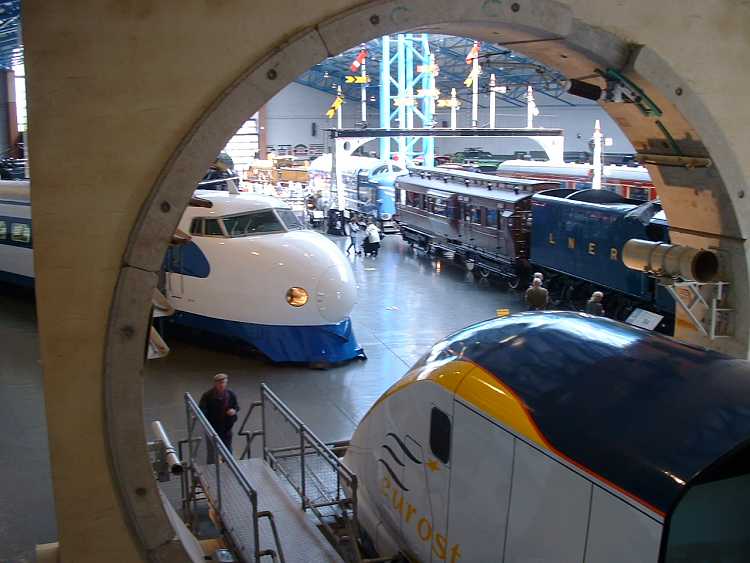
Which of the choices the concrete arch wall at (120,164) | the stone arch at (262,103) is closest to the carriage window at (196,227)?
the stone arch at (262,103)

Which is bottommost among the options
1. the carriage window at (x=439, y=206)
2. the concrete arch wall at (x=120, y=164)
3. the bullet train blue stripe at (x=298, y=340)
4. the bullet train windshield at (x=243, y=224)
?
the bullet train blue stripe at (x=298, y=340)

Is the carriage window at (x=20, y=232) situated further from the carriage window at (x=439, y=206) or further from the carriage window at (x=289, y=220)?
the carriage window at (x=439, y=206)

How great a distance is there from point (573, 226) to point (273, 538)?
46.3 feet

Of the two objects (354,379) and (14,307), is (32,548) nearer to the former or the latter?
(354,379)

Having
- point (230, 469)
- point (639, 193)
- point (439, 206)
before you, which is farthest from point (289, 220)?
point (639, 193)

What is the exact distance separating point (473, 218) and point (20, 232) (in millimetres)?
12222

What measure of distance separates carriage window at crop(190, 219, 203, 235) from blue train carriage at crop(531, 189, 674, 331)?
843cm

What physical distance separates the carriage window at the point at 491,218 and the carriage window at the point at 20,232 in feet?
39.2

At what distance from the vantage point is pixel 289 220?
1579 centimetres

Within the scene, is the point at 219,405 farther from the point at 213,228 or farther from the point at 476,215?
the point at 476,215

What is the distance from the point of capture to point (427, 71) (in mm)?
38812

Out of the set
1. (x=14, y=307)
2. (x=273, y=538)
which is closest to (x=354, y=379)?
(x=273, y=538)

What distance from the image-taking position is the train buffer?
20.1ft

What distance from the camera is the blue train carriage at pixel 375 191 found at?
33.2 metres
